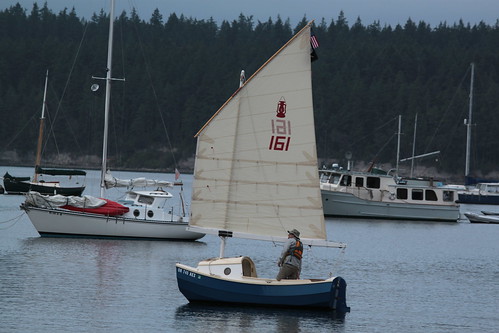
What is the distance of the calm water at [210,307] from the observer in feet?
109

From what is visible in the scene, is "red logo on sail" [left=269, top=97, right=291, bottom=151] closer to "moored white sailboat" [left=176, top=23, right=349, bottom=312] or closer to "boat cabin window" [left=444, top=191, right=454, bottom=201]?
"moored white sailboat" [left=176, top=23, right=349, bottom=312]

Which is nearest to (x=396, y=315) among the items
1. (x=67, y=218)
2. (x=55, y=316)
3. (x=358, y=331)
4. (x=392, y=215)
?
(x=358, y=331)

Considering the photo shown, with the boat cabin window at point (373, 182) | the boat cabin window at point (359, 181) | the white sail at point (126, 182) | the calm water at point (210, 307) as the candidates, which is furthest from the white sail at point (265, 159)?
the boat cabin window at point (373, 182)

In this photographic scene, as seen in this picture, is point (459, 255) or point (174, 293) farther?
point (459, 255)

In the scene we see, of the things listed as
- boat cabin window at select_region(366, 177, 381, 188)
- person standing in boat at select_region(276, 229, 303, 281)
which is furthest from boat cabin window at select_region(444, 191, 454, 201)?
person standing in boat at select_region(276, 229, 303, 281)

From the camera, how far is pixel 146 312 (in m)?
34.9

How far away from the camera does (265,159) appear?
35406 millimetres

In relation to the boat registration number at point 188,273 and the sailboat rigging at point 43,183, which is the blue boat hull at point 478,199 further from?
the boat registration number at point 188,273

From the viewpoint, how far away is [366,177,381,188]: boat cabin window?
8756 cm

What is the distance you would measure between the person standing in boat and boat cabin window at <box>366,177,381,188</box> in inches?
2130

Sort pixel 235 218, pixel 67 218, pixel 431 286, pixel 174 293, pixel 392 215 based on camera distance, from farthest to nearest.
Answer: pixel 392 215 < pixel 67 218 < pixel 431 286 < pixel 174 293 < pixel 235 218

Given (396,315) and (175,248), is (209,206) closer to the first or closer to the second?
(396,315)

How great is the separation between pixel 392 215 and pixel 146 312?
55.7m

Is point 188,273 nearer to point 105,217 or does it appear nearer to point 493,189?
point 105,217
